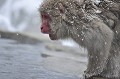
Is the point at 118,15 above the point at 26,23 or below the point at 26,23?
above

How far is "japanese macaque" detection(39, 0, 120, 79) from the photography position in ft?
11.9

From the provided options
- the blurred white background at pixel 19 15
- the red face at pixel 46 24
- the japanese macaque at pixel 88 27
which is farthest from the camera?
the blurred white background at pixel 19 15

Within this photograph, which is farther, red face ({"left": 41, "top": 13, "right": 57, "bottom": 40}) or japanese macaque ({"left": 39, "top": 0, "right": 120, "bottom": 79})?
red face ({"left": 41, "top": 13, "right": 57, "bottom": 40})

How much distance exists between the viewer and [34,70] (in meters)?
3.92

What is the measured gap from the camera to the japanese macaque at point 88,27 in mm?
3621

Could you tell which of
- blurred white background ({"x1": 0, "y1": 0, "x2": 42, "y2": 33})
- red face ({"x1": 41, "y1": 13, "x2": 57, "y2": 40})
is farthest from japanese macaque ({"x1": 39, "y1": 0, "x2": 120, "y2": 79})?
blurred white background ({"x1": 0, "y1": 0, "x2": 42, "y2": 33})

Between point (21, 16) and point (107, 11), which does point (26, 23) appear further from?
point (107, 11)

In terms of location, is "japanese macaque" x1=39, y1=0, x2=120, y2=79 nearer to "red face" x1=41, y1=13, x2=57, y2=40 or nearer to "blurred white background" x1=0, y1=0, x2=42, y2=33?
"red face" x1=41, y1=13, x2=57, y2=40

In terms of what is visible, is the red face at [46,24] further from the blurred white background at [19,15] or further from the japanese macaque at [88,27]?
the blurred white background at [19,15]

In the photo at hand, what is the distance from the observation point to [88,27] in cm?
361

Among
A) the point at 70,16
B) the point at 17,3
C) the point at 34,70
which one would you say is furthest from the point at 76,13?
the point at 17,3

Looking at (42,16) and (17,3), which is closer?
(42,16)

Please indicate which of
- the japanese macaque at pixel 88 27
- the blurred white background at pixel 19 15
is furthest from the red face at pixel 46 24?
the blurred white background at pixel 19 15

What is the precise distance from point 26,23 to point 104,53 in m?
11.6
